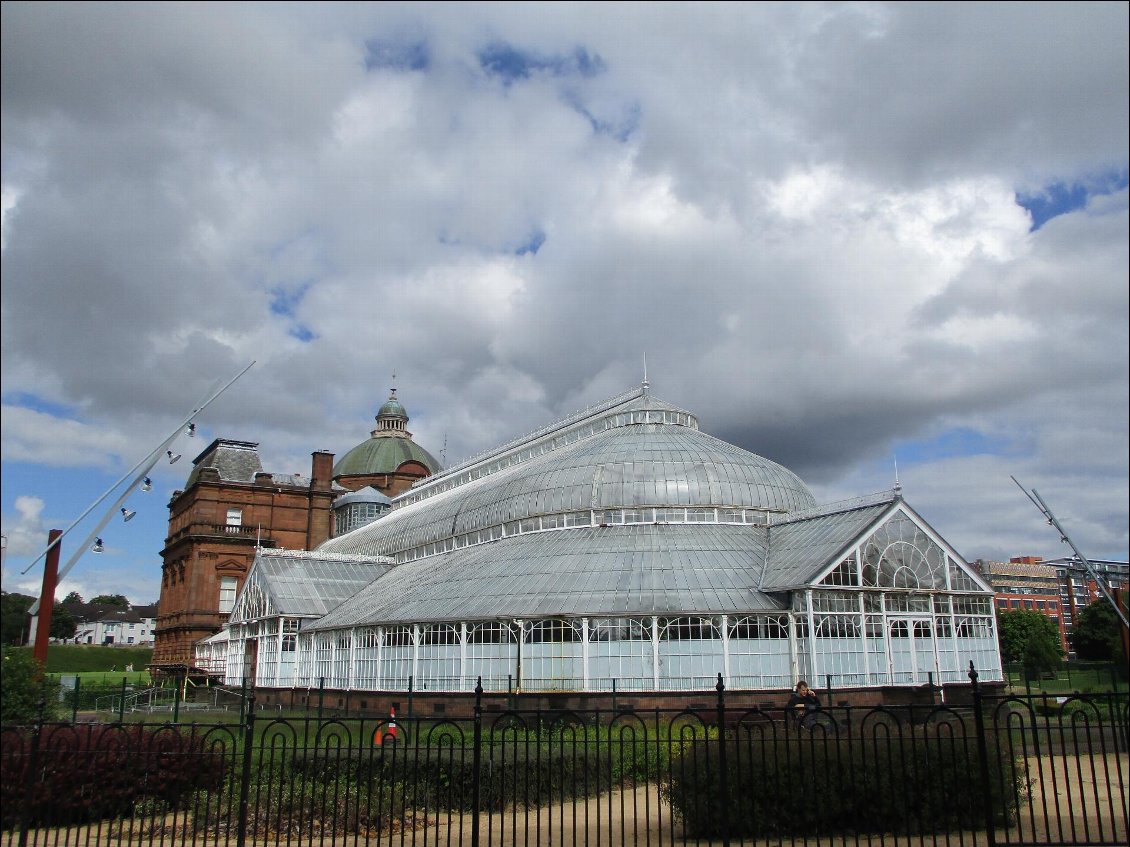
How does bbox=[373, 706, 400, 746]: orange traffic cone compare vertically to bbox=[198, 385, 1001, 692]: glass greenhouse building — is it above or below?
below

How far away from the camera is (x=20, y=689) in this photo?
48.8 feet

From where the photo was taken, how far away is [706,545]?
34.5 meters

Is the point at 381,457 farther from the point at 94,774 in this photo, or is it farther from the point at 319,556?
the point at 94,774

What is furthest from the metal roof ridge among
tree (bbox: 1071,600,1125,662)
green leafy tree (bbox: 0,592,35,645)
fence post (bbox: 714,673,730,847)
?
tree (bbox: 1071,600,1125,662)

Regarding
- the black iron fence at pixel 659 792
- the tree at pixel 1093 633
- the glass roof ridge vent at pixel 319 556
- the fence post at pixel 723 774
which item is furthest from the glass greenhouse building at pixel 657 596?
the tree at pixel 1093 633

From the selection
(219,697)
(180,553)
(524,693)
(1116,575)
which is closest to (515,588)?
(524,693)

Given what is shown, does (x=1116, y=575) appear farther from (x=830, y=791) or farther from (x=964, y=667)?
(x=830, y=791)

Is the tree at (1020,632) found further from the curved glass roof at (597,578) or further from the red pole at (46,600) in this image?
the red pole at (46,600)

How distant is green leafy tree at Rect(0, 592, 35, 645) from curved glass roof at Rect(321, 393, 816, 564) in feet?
79.4

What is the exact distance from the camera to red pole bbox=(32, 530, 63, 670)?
53.6 ft

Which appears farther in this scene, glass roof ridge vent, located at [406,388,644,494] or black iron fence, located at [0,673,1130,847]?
glass roof ridge vent, located at [406,388,644,494]

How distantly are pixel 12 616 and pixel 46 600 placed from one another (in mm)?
Result: 621

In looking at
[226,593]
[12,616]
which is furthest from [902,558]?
[226,593]

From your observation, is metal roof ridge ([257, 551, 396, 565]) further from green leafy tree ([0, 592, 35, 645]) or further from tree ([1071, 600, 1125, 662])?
tree ([1071, 600, 1125, 662])
